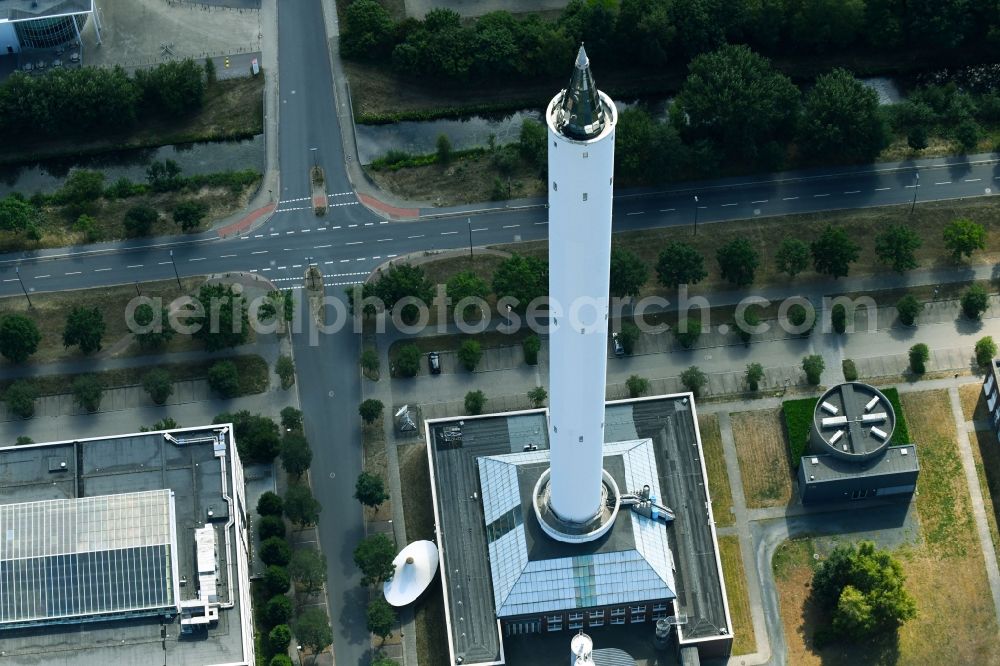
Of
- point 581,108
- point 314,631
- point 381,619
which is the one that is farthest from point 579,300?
point 314,631

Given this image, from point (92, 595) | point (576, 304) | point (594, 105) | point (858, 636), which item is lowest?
point (858, 636)

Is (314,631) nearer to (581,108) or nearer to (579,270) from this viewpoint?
(579,270)

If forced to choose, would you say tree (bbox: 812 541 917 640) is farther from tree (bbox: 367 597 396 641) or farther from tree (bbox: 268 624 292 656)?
tree (bbox: 268 624 292 656)

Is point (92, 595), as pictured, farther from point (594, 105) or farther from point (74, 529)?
point (594, 105)

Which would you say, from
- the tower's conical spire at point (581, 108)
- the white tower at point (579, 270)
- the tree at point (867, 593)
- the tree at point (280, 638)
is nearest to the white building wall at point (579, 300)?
the white tower at point (579, 270)

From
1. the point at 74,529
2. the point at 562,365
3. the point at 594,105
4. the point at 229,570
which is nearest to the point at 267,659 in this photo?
the point at 229,570

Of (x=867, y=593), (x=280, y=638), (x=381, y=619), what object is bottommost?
(x=867, y=593)

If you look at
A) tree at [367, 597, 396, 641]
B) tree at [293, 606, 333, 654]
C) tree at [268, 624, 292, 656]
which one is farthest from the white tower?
tree at [268, 624, 292, 656]
